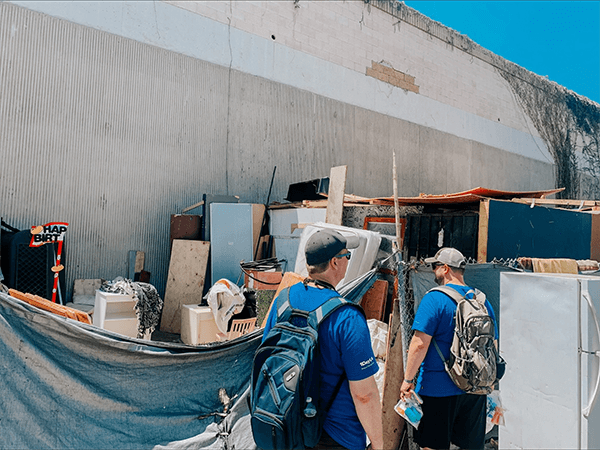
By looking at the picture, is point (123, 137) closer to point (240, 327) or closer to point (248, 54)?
point (248, 54)

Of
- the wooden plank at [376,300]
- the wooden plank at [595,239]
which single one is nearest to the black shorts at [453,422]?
the wooden plank at [376,300]

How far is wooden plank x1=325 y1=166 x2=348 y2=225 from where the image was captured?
6230mm

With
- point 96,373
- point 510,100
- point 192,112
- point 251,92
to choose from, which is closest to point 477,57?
point 510,100

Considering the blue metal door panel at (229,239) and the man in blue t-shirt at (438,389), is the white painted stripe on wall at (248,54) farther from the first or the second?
the man in blue t-shirt at (438,389)

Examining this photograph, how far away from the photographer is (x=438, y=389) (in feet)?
9.29

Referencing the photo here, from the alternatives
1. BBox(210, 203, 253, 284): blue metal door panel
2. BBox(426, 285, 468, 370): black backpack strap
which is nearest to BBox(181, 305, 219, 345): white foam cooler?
BBox(210, 203, 253, 284): blue metal door panel

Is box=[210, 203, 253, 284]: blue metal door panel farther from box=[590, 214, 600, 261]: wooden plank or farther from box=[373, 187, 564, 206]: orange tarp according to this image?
box=[590, 214, 600, 261]: wooden plank

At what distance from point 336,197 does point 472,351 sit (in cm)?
387

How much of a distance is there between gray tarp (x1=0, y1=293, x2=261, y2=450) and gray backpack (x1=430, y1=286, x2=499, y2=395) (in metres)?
1.61

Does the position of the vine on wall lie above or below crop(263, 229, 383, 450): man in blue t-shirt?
above

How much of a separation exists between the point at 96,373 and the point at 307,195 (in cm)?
617

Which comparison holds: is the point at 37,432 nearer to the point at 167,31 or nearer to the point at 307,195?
the point at 307,195

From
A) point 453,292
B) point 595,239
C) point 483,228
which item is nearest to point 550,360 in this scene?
point 453,292

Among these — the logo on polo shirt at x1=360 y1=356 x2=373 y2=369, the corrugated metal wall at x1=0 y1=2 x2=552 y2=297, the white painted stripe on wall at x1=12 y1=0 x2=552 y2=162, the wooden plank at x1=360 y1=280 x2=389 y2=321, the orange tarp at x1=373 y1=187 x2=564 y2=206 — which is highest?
the white painted stripe on wall at x1=12 y1=0 x2=552 y2=162
